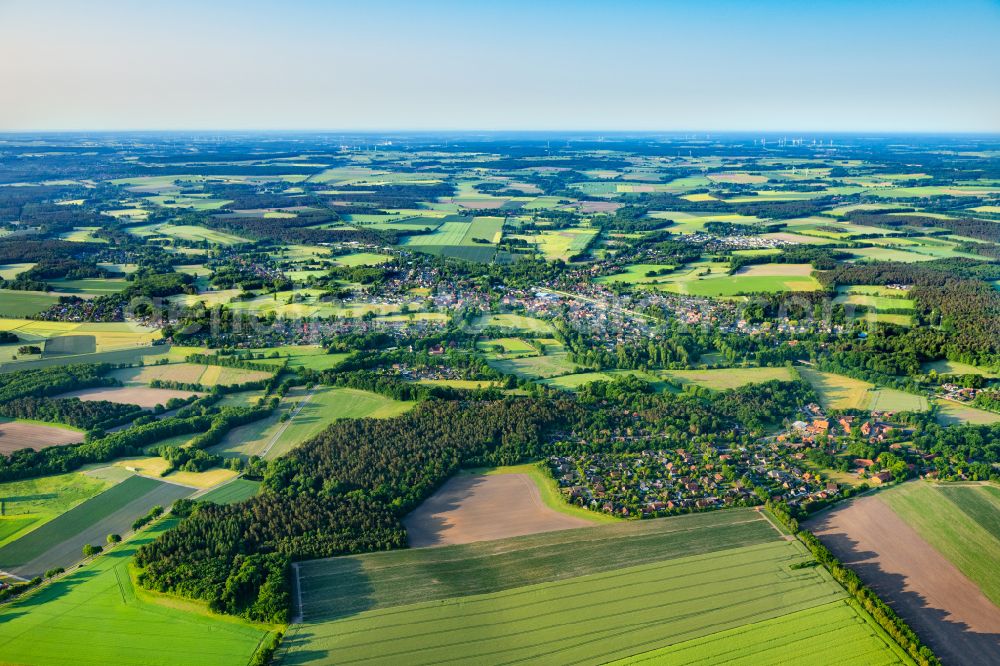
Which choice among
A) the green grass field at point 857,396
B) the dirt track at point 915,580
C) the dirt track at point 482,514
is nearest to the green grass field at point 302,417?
the dirt track at point 482,514

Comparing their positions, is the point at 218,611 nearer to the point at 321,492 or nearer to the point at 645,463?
the point at 321,492

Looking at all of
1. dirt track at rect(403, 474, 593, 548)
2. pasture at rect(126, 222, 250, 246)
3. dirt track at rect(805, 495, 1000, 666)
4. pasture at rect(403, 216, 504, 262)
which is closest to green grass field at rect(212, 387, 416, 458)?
dirt track at rect(403, 474, 593, 548)

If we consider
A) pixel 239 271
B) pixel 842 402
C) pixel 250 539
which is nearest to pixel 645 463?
pixel 842 402

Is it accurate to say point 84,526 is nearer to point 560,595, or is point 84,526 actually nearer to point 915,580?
point 560,595

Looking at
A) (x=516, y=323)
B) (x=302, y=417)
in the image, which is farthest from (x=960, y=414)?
(x=302, y=417)

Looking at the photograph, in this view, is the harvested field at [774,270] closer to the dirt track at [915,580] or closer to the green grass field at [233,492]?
the dirt track at [915,580]

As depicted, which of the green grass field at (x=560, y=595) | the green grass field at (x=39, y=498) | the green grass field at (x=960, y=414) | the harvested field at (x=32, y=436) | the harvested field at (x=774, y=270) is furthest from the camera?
the harvested field at (x=774, y=270)
